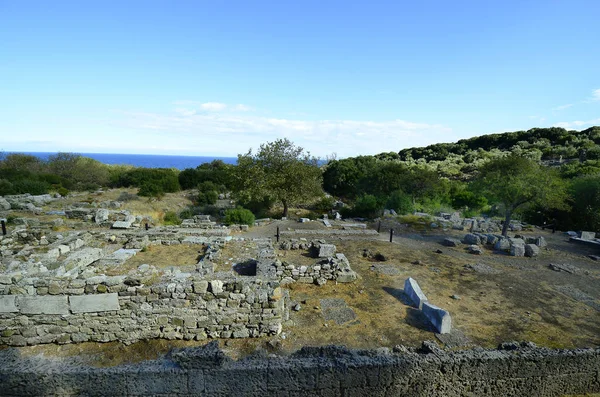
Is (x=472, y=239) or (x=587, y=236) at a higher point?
(x=587, y=236)

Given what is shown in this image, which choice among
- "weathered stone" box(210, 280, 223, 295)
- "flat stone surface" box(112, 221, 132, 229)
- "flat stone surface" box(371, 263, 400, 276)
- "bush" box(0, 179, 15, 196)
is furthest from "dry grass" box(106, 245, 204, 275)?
"bush" box(0, 179, 15, 196)

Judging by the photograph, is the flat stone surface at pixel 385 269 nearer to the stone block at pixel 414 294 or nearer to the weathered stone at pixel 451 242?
the stone block at pixel 414 294

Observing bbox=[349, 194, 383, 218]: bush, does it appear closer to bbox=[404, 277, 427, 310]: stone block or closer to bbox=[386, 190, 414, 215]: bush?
bbox=[386, 190, 414, 215]: bush

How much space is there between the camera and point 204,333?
7.15m

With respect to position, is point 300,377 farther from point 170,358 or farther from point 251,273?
point 251,273

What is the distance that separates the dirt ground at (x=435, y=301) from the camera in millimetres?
7066

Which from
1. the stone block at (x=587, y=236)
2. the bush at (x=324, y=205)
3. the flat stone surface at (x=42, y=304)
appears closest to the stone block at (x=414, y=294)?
the flat stone surface at (x=42, y=304)

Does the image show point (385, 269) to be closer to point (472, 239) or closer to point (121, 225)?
point (472, 239)

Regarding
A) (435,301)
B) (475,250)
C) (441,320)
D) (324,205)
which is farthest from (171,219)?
(475,250)

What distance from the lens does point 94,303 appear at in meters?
6.79

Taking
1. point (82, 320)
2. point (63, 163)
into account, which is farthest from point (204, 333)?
point (63, 163)

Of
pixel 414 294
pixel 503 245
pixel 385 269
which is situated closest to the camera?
pixel 414 294

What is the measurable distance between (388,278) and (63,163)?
145 ft

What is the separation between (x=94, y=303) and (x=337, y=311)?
626 centimetres
